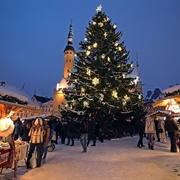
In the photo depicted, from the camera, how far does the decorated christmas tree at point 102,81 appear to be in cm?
1831

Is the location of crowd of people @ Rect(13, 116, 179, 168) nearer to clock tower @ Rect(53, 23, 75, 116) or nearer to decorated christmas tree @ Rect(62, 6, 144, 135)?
decorated christmas tree @ Rect(62, 6, 144, 135)

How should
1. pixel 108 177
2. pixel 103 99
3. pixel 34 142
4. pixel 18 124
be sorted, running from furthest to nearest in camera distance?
pixel 103 99 < pixel 18 124 < pixel 34 142 < pixel 108 177

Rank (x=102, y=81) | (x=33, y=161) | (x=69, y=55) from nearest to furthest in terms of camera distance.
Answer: (x=33, y=161) < (x=102, y=81) < (x=69, y=55)

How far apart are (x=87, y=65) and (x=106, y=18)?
640 cm

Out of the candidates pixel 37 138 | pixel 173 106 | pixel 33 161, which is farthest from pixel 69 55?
pixel 33 161

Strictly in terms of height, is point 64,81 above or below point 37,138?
above

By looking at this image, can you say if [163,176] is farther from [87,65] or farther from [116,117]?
[87,65]

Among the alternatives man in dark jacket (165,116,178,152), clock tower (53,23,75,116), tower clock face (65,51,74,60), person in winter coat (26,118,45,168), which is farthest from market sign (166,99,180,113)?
tower clock face (65,51,74,60)

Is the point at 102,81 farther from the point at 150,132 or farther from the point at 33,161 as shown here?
the point at 33,161

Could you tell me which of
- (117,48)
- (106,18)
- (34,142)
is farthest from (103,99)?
(34,142)

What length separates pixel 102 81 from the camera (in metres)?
18.9

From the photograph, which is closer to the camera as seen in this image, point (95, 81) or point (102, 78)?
point (95, 81)

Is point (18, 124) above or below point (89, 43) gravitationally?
below

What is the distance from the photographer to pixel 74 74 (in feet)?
66.4
